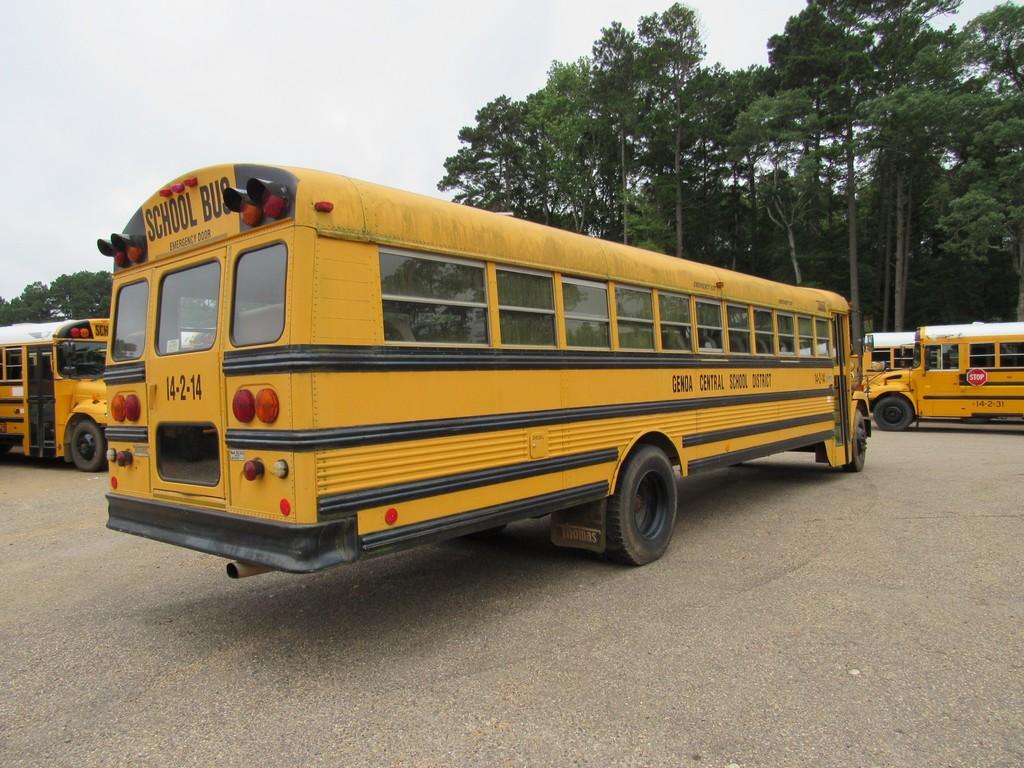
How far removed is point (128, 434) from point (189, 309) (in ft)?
3.16

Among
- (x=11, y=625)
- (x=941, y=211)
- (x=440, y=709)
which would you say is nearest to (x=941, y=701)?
(x=440, y=709)

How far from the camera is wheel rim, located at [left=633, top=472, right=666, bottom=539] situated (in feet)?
18.0

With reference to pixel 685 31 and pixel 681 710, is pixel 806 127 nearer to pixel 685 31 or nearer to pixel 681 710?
pixel 685 31

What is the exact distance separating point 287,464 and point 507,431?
4.68 feet

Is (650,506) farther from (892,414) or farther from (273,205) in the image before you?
(892,414)

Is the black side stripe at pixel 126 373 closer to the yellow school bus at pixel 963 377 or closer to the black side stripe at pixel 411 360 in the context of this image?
the black side stripe at pixel 411 360

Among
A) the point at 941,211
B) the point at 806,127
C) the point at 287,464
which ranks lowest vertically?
the point at 287,464

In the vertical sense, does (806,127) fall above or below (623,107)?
below

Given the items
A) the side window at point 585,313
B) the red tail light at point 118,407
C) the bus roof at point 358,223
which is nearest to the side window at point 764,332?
the bus roof at point 358,223

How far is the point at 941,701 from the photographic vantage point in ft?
9.95

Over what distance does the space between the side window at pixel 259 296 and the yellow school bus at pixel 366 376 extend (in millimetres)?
14

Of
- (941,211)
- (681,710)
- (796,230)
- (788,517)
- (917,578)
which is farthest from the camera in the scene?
(796,230)

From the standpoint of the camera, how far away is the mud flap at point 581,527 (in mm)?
5008

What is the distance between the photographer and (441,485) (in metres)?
3.71
